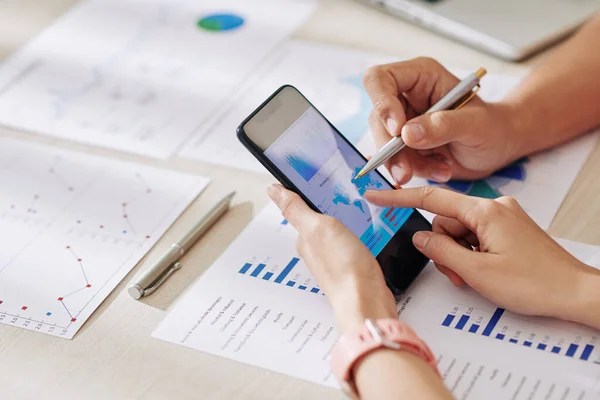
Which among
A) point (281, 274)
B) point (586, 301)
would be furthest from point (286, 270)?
point (586, 301)

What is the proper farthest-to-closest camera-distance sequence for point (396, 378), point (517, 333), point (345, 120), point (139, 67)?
point (139, 67) < point (345, 120) < point (517, 333) < point (396, 378)

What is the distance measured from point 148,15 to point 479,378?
987 millimetres

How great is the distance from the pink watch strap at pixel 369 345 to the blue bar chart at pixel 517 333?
0.10 m

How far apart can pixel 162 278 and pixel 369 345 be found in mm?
308

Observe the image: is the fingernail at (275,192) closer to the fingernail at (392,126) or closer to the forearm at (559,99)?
the fingernail at (392,126)

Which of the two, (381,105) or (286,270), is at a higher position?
(381,105)

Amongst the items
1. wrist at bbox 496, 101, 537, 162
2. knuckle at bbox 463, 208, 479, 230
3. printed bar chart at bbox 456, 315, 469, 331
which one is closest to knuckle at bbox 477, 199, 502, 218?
knuckle at bbox 463, 208, 479, 230

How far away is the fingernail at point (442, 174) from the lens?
1.06 metres

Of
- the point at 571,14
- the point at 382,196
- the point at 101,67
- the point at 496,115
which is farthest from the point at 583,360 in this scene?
the point at 101,67

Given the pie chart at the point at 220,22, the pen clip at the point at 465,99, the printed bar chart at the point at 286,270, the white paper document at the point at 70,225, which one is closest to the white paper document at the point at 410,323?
the printed bar chart at the point at 286,270

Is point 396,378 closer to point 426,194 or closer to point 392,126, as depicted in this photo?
point 426,194

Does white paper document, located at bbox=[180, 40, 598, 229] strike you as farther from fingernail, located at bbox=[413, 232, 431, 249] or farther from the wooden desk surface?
fingernail, located at bbox=[413, 232, 431, 249]

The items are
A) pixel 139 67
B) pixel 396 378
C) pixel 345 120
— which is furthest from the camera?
pixel 139 67

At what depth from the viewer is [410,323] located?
34.0 inches
